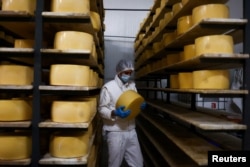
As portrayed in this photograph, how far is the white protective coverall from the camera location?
3.02 m

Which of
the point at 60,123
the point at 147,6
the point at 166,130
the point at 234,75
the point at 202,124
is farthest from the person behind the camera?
the point at 147,6

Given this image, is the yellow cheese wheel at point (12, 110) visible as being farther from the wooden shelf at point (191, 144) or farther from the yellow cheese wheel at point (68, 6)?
the wooden shelf at point (191, 144)

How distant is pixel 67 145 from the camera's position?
2037mm

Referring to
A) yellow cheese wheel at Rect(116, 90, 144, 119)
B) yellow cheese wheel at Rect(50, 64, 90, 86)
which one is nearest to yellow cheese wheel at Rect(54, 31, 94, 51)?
yellow cheese wheel at Rect(50, 64, 90, 86)

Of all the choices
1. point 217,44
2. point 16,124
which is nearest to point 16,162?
point 16,124

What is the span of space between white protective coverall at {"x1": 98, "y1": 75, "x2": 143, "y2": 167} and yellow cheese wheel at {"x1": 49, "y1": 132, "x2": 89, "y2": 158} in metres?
0.88

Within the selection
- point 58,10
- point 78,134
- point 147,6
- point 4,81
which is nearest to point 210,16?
point 58,10

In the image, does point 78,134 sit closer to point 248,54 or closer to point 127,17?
point 248,54

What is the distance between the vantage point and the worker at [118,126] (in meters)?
3.02

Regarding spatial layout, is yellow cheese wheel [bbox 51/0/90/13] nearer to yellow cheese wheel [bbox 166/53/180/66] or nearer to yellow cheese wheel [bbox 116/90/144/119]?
yellow cheese wheel [bbox 116/90/144/119]

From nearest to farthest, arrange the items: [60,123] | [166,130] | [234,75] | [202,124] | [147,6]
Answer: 1. [202,124]
2. [60,123]
3. [166,130]
4. [234,75]
5. [147,6]

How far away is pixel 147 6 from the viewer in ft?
20.7

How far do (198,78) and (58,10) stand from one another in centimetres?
115

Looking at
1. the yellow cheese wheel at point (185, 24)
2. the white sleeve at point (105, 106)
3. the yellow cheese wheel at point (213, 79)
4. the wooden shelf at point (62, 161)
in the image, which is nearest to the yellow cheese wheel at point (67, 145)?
the wooden shelf at point (62, 161)
